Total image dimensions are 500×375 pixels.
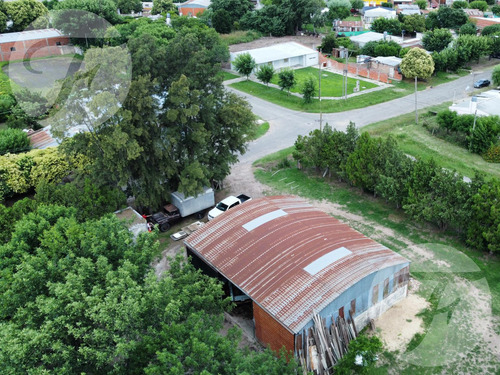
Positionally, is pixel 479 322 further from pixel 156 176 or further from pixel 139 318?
pixel 156 176

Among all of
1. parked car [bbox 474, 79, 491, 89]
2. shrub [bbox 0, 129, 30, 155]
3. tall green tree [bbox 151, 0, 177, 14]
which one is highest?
tall green tree [bbox 151, 0, 177, 14]

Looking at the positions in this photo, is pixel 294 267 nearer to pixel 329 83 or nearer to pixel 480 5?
pixel 329 83

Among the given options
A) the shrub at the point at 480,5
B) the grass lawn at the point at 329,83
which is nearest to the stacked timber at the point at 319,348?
the grass lawn at the point at 329,83

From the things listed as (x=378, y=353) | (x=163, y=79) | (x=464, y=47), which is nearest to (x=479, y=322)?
(x=378, y=353)

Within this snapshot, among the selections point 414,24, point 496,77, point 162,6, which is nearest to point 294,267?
point 496,77

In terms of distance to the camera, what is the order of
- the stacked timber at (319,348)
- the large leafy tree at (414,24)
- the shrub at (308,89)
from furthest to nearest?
1. the large leafy tree at (414,24)
2. the shrub at (308,89)
3. the stacked timber at (319,348)

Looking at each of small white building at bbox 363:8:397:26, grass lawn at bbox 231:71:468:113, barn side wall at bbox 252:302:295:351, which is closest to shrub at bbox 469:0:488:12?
small white building at bbox 363:8:397:26

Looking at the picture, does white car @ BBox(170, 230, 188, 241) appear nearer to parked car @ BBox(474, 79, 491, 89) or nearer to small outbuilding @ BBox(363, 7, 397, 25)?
parked car @ BBox(474, 79, 491, 89)

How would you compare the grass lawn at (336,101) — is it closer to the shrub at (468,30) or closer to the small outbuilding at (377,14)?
the shrub at (468,30)
